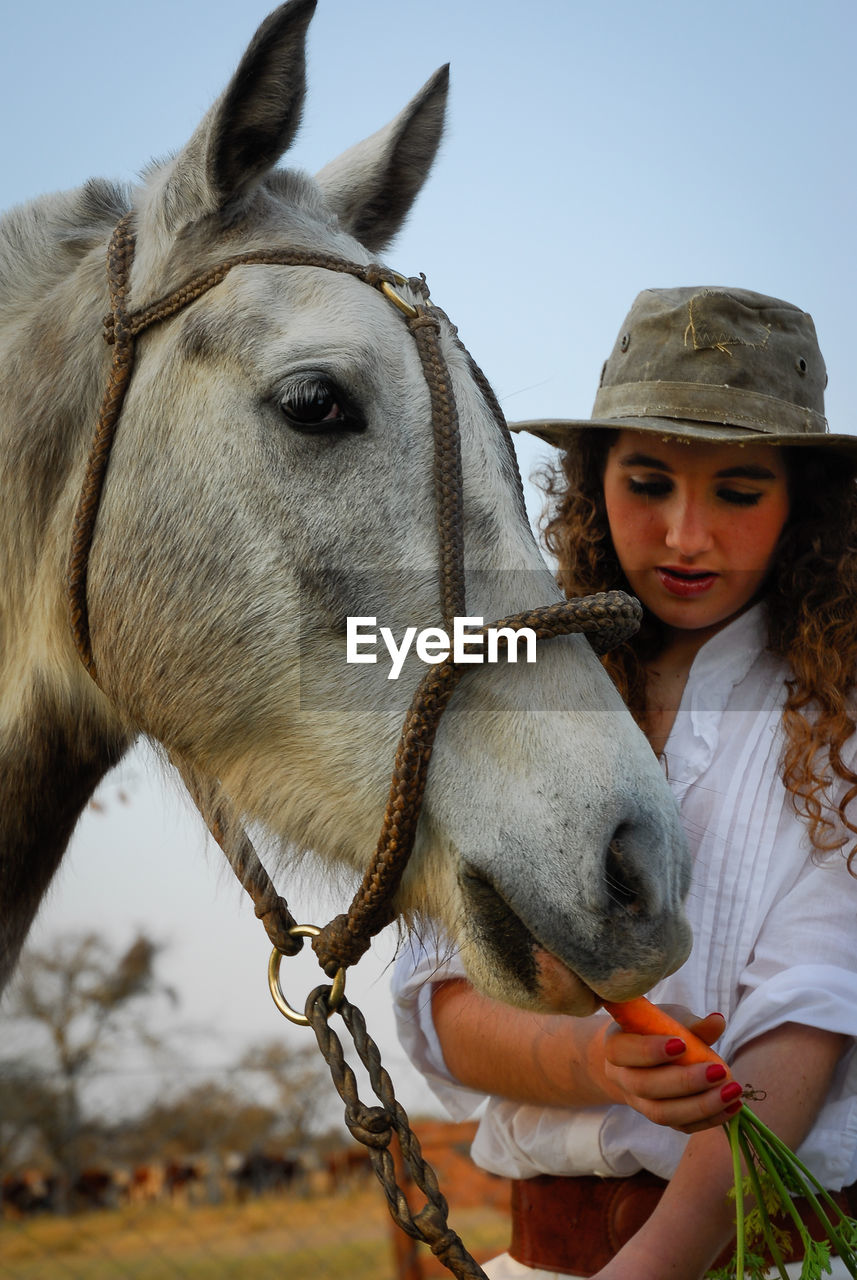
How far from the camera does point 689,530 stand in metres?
2.03

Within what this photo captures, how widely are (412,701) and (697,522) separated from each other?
31.7 inches

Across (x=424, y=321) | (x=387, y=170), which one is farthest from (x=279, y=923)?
(x=387, y=170)

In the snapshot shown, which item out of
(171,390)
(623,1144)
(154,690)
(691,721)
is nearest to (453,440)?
(171,390)

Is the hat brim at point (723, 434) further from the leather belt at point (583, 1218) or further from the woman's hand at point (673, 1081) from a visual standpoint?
the leather belt at point (583, 1218)

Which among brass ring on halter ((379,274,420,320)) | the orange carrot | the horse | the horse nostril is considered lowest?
the orange carrot

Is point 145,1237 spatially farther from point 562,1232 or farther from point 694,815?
point 694,815

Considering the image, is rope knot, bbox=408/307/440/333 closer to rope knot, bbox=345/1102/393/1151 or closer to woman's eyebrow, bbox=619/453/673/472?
woman's eyebrow, bbox=619/453/673/472

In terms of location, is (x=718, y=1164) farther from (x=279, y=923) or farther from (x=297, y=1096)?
(x=297, y=1096)

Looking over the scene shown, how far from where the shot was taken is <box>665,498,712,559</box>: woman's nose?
2.02 m

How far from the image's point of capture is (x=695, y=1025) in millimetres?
1545

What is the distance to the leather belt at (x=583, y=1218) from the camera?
186 cm

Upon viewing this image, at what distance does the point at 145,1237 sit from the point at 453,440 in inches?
265

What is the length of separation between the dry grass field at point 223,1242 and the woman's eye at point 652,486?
556 cm

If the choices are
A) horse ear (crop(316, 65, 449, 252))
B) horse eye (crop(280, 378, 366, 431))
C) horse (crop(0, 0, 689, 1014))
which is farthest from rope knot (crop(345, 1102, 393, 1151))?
horse ear (crop(316, 65, 449, 252))
